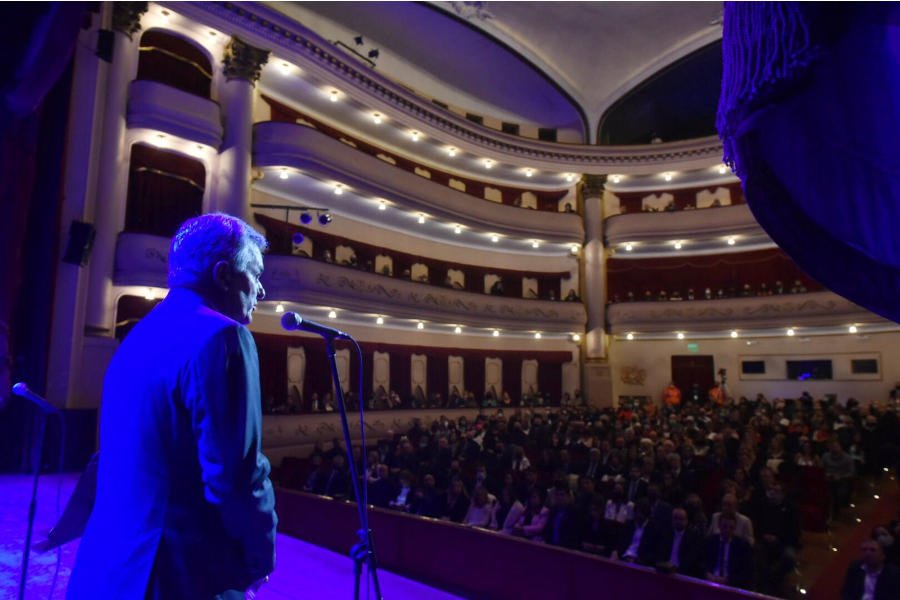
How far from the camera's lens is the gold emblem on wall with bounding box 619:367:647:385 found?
18656 mm

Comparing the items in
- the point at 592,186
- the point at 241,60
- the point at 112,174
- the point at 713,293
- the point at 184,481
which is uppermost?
the point at 592,186

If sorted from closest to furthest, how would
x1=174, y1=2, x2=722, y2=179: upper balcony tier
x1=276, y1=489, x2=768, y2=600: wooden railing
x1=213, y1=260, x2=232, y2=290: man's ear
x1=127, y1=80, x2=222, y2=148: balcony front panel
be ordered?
x1=213, y1=260, x2=232, y2=290: man's ear
x1=276, y1=489, x2=768, y2=600: wooden railing
x1=127, y1=80, x2=222, y2=148: balcony front panel
x1=174, y1=2, x2=722, y2=179: upper balcony tier

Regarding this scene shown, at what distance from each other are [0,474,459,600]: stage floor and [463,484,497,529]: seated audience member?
225 cm

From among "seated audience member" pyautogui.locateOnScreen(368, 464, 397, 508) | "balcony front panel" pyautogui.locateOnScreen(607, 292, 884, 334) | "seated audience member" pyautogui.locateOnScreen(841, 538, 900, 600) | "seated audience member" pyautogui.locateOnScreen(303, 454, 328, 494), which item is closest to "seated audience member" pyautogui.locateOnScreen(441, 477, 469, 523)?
"seated audience member" pyautogui.locateOnScreen(368, 464, 397, 508)

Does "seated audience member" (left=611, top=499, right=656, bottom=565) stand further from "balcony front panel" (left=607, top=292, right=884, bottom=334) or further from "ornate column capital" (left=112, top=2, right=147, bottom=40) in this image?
"balcony front panel" (left=607, top=292, right=884, bottom=334)

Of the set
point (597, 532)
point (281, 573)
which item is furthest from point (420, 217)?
point (281, 573)

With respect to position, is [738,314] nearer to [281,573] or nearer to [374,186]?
[374,186]

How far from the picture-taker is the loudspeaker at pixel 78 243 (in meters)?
7.63

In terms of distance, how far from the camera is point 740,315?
54.7ft

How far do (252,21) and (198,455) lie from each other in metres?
11.3

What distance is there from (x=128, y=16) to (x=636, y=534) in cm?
1022

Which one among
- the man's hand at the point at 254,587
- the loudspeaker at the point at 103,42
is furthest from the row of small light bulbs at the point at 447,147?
the man's hand at the point at 254,587

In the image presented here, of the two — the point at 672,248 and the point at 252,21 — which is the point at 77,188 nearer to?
the point at 252,21

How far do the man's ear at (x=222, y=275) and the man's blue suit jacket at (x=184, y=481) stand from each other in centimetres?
13
